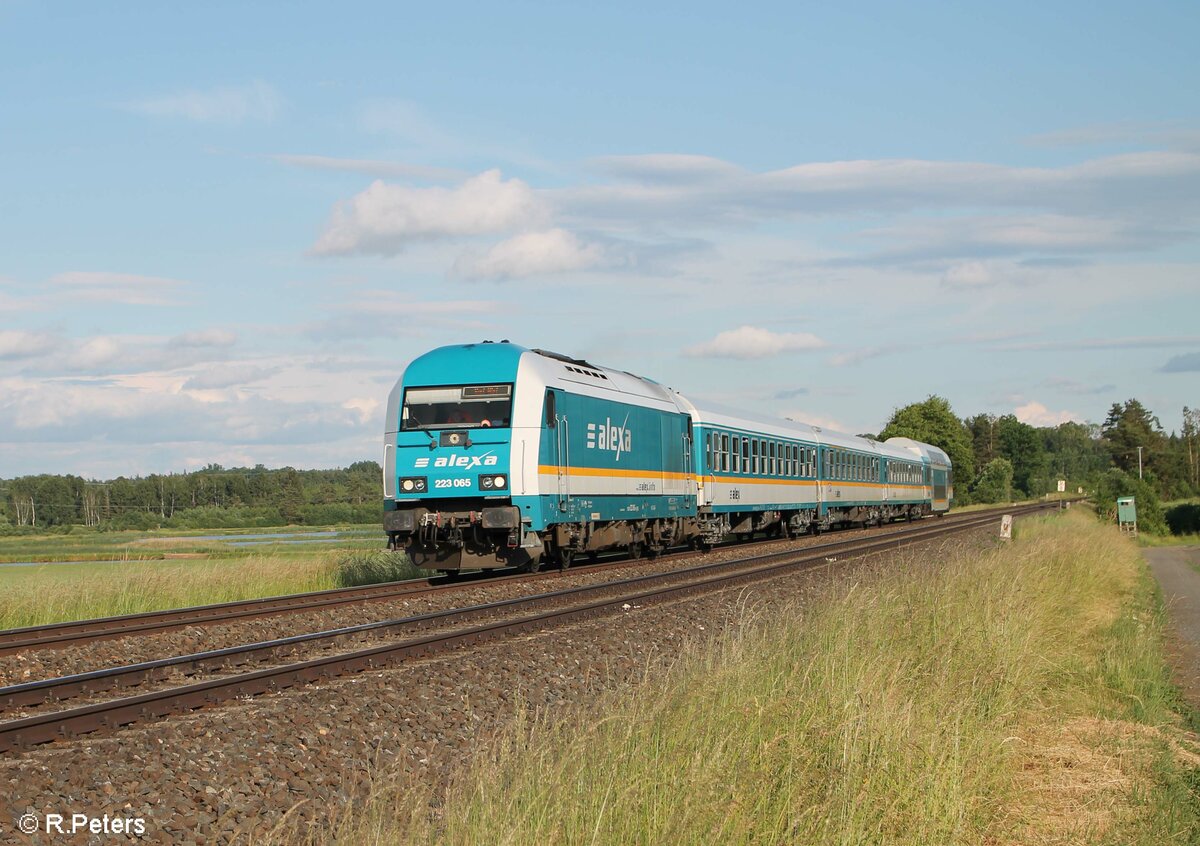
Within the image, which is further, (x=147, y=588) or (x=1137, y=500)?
(x=1137, y=500)

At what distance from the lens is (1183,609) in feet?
75.1

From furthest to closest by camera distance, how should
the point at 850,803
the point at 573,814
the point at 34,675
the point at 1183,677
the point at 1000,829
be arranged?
the point at 1183,677
the point at 34,675
the point at 1000,829
the point at 850,803
the point at 573,814

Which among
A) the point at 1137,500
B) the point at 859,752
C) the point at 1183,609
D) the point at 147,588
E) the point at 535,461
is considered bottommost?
the point at 1183,609

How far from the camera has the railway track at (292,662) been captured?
27.2 ft

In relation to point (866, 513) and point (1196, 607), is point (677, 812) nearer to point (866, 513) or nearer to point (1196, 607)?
point (1196, 607)

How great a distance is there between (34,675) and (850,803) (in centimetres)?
874

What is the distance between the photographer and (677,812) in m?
5.08

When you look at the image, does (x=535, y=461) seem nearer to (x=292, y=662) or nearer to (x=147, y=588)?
(x=147, y=588)

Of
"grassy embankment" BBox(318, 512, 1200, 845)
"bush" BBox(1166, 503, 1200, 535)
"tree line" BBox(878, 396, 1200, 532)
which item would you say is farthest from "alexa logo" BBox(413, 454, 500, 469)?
"tree line" BBox(878, 396, 1200, 532)

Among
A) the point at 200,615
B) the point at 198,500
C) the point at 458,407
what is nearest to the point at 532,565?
the point at 458,407

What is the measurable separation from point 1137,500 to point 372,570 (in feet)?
172

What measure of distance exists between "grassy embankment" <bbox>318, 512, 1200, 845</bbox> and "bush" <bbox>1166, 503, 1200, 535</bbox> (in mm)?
61399

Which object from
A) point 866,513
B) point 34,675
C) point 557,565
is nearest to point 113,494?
point 866,513

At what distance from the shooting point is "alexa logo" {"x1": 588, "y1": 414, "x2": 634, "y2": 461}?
2200cm
